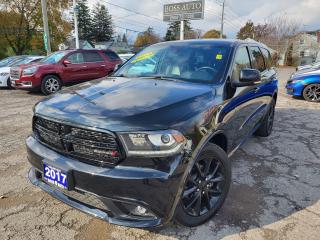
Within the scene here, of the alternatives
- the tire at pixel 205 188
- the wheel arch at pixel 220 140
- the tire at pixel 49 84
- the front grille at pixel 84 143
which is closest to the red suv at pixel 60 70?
the tire at pixel 49 84

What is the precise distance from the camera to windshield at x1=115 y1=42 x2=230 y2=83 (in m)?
3.22

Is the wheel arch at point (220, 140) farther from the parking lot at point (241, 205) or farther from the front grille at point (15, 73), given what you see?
the front grille at point (15, 73)

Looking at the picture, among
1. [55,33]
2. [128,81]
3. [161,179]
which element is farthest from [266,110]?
[55,33]

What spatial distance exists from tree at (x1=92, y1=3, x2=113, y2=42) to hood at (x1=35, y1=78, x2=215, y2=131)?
215ft

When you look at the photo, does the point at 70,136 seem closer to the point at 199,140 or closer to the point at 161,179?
the point at 161,179

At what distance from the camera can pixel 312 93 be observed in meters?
9.31

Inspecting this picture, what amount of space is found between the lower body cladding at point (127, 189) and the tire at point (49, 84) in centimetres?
834

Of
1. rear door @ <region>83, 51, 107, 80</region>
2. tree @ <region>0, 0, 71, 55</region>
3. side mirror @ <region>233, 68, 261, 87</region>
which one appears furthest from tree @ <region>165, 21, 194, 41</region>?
side mirror @ <region>233, 68, 261, 87</region>

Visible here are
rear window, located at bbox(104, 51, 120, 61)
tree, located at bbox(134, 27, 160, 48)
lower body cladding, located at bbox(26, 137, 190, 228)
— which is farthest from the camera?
tree, located at bbox(134, 27, 160, 48)

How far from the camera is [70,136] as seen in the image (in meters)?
2.26

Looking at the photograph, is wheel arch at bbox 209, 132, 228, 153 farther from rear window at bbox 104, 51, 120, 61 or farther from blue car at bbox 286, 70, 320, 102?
rear window at bbox 104, 51, 120, 61

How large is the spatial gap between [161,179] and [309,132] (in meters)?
4.86

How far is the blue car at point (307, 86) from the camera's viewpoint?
30.0ft

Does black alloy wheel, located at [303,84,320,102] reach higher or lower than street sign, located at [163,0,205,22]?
lower
